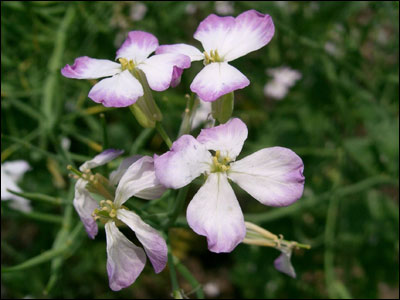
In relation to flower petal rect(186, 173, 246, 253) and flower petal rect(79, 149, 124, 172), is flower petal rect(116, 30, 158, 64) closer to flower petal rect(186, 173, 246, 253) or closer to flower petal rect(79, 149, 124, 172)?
flower petal rect(79, 149, 124, 172)

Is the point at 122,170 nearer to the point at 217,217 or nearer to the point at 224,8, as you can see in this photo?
the point at 217,217

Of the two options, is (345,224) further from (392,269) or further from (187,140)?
(187,140)

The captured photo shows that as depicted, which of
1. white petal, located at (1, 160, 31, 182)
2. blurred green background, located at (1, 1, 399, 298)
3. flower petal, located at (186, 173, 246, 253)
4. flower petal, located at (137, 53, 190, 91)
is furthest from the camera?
blurred green background, located at (1, 1, 399, 298)

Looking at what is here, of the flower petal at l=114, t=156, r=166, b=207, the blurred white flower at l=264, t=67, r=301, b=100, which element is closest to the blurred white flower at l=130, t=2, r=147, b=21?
the blurred white flower at l=264, t=67, r=301, b=100

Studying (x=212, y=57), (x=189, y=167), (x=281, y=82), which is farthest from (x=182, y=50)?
(x=281, y=82)

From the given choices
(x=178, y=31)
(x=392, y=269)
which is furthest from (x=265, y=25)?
(x=392, y=269)
